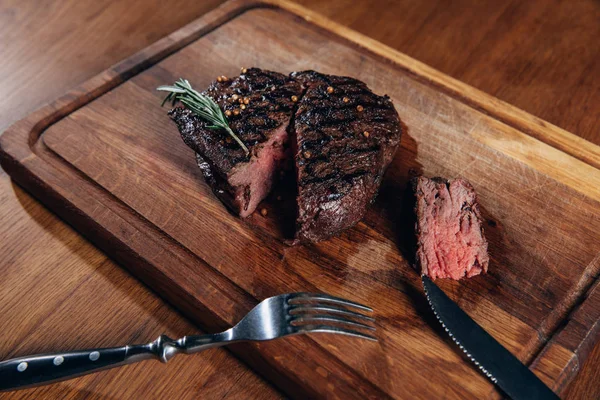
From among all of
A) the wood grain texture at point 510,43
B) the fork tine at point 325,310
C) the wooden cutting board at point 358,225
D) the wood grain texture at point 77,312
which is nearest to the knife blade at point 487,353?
the wooden cutting board at point 358,225

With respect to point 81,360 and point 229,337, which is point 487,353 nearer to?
point 229,337

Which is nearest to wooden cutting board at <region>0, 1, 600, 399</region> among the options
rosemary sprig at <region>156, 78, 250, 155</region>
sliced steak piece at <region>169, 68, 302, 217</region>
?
sliced steak piece at <region>169, 68, 302, 217</region>

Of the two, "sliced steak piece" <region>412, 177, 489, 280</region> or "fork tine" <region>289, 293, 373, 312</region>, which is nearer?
"fork tine" <region>289, 293, 373, 312</region>

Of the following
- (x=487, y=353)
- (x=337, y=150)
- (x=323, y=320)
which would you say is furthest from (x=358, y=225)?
(x=487, y=353)

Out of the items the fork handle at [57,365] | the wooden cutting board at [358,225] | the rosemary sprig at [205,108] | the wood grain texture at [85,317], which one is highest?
the rosemary sprig at [205,108]

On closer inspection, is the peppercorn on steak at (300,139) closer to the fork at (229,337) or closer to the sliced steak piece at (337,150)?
the sliced steak piece at (337,150)

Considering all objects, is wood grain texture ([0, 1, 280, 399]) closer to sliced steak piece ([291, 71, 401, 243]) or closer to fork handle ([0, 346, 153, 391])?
fork handle ([0, 346, 153, 391])

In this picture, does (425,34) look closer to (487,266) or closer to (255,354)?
(487,266)
